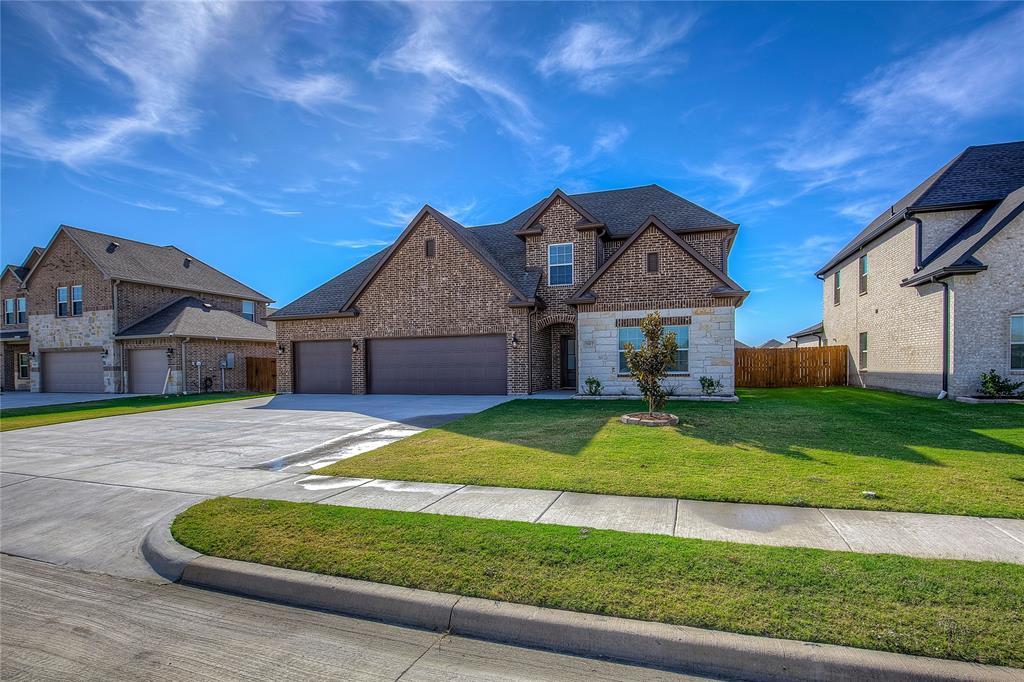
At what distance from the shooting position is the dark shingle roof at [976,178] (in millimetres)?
16031

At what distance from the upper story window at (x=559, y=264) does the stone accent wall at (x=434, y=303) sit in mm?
2087

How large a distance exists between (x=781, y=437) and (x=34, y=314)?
125ft

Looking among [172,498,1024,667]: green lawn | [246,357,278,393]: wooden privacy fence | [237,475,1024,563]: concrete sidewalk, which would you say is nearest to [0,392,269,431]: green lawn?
[246,357,278,393]: wooden privacy fence

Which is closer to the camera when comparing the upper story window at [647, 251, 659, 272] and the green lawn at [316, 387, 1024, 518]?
the green lawn at [316, 387, 1024, 518]

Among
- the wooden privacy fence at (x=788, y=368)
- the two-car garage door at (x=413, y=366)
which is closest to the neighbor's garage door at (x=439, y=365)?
the two-car garage door at (x=413, y=366)

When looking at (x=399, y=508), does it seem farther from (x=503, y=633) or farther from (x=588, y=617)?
(x=588, y=617)

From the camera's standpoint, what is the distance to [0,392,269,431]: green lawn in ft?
47.0

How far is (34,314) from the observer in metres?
27.6

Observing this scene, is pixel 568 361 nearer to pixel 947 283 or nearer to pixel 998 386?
pixel 947 283

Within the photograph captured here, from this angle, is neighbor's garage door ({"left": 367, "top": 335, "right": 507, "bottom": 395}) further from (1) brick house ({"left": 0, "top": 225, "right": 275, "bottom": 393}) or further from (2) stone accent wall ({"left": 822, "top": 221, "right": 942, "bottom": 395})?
(2) stone accent wall ({"left": 822, "top": 221, "right": 942, "bottom": 395})

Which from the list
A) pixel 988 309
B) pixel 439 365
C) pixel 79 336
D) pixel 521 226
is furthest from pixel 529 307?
pixel 79 336

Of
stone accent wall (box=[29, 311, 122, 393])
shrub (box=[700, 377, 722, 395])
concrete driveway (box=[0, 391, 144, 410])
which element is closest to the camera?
shrub (box=[700, 377, 722, 395])

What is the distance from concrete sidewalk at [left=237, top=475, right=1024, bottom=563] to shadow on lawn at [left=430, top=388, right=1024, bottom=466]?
247cm

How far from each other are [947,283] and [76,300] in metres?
39.4
